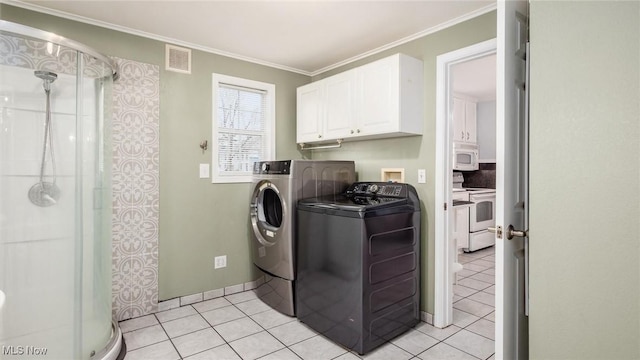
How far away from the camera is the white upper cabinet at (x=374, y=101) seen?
8.13 ft

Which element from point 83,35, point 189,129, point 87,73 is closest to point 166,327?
point 189,129

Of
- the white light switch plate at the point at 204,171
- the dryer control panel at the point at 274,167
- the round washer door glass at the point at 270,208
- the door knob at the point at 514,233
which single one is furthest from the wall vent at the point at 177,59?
the door knob at the point at 514,233

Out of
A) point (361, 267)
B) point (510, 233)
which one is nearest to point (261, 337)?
point (361, 267)

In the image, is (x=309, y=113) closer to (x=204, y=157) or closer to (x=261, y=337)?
(x=204, y=157)

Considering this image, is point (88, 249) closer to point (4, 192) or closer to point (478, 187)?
point (4, 192)

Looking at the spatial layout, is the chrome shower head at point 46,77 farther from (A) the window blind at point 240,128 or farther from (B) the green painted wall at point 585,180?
(B) the green painted wall at point 585,180

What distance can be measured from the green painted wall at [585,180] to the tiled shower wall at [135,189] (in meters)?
2.65

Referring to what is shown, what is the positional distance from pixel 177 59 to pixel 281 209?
1575 millimetres

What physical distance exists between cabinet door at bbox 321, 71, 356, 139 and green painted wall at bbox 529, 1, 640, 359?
1.72 meters

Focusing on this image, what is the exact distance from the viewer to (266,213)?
122 inches

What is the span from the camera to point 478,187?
Answer: 214 inches

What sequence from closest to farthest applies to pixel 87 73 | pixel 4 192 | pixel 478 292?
pixel 4 192
pixel 87 73
pixel 478 292

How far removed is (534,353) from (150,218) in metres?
2.69

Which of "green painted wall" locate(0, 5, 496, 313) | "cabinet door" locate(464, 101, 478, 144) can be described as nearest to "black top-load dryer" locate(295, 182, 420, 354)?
"green painted wall" locate(0, 5, 496, 313)
